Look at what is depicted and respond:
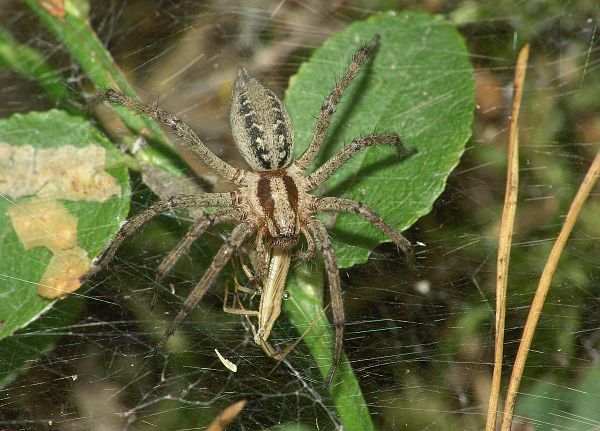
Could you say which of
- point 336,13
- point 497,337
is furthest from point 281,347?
A: point 336,13

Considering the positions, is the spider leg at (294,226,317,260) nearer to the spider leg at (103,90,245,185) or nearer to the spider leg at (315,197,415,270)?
the spider leg at (315,197,415,270)

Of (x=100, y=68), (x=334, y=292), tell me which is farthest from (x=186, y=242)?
(x=100, y=68)

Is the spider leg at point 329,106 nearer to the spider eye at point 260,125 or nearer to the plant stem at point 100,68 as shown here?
the spider eye at point 260,125

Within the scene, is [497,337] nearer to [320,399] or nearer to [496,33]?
[320,399]

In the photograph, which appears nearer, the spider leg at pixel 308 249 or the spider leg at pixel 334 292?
the spider leg at pixel 334 292

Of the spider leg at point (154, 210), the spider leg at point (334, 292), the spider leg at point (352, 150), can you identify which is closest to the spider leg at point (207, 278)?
the spider leg at point (154, 210)

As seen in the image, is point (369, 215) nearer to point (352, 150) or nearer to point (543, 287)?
point (352, 150)

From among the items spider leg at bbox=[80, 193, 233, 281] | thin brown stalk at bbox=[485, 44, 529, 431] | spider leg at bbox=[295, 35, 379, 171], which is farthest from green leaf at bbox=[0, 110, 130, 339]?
thin brown stalk at bbox=[485, 44, 529, 431]
